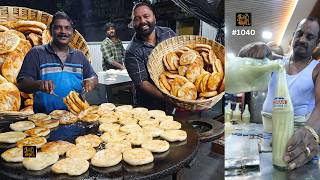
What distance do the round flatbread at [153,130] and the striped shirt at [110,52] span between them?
53 centimetres

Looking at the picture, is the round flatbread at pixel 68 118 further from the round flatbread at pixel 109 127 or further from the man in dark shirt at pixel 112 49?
the man in dark shirt at pixel 112 49

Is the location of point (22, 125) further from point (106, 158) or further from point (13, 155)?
point (106, 158)

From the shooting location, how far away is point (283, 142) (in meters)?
2.06

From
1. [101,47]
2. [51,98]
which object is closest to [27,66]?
[51,98]

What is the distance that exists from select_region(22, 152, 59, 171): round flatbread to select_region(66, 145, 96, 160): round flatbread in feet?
0.29

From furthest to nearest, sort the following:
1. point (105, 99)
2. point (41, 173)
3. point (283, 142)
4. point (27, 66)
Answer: point (105, 99)
point (27, 66)
point (283, 142)
point (41, 173)

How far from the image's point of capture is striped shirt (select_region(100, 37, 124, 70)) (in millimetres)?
2473

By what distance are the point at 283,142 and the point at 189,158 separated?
60 cm

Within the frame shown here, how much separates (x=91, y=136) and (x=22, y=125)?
601 mm

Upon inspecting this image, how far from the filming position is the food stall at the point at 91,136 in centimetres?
195

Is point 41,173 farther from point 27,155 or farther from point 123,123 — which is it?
point 123,123

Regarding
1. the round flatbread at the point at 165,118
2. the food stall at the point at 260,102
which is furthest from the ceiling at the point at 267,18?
the round flatbread at the point at 165,118

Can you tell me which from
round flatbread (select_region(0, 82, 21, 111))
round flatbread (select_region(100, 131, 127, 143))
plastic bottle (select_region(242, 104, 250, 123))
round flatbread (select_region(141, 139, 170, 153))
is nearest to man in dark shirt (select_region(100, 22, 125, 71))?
round flatbread (select_region(100, 131, 127, 143))

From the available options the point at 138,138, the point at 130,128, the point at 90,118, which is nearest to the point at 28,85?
the point at 90,118
